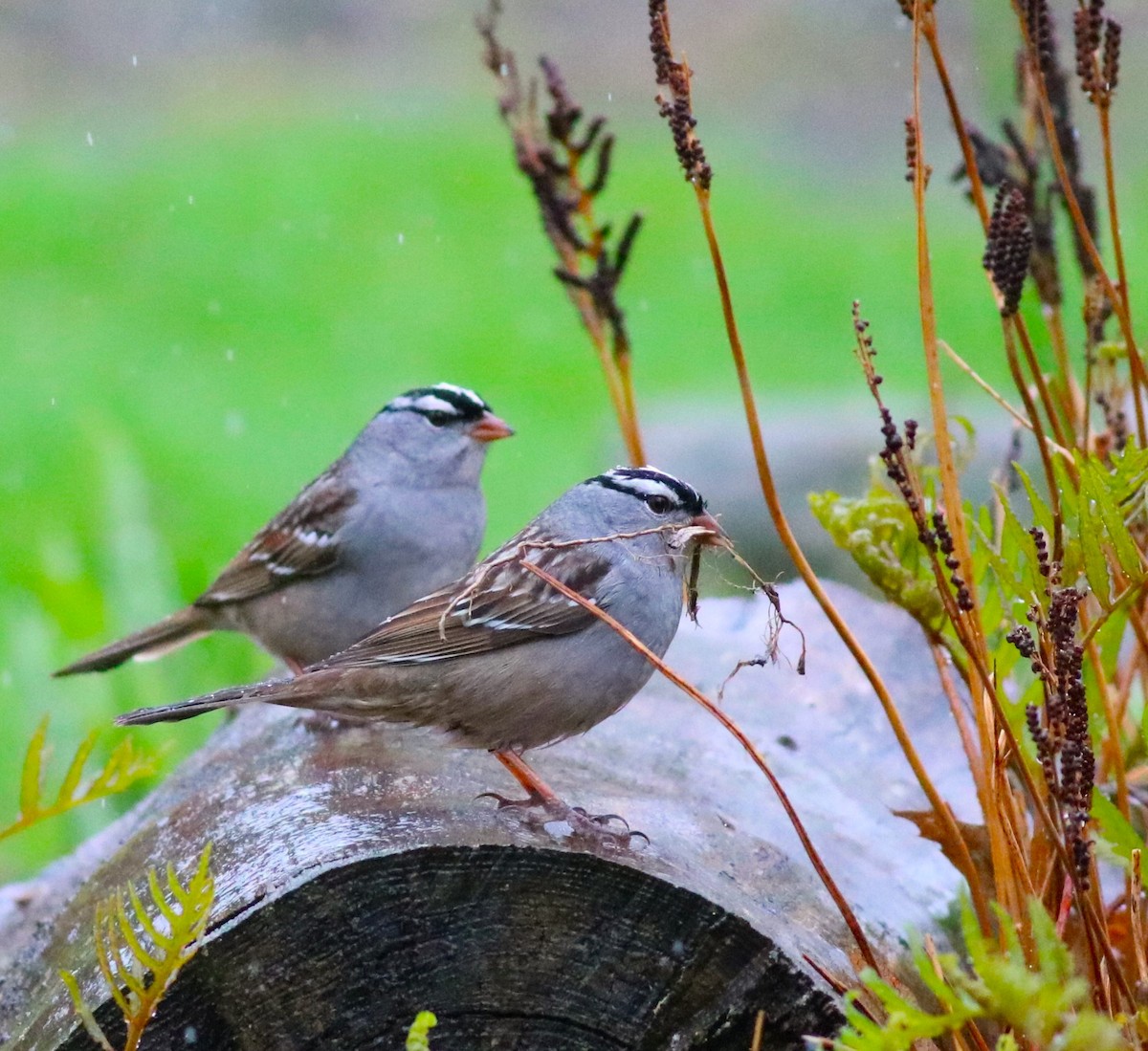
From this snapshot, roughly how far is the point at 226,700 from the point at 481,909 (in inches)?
28.6

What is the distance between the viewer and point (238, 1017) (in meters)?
1.94

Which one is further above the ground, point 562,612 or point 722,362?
point 562,612

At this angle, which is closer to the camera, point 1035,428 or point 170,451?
point 1035,428

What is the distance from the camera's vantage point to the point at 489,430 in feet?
12.0

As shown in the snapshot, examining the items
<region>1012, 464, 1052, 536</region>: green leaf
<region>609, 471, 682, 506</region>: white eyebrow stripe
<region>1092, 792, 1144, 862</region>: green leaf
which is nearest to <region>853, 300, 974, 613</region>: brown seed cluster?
<region>1012, 464, 1052, 536</region>: green leaf

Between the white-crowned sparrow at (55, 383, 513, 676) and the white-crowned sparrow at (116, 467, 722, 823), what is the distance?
29.1 inches

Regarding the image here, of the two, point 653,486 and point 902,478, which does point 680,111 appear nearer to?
point 902,478

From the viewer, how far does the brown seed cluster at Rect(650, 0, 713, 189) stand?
1789mm

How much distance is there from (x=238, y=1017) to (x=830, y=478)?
453 centimetres

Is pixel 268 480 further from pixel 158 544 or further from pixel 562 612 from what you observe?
pixel 562 612

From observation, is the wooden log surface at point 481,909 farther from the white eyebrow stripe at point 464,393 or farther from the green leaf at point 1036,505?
the white eyebrow stripe at point 464,393


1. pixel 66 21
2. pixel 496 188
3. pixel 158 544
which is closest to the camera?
pixel 158 544

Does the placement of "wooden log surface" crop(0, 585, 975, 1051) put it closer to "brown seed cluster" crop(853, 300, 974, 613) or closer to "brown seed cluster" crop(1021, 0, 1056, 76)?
"brown seed cluster" crop(853, 300, 974, 613)

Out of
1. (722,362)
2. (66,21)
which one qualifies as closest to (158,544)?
(722,362)
